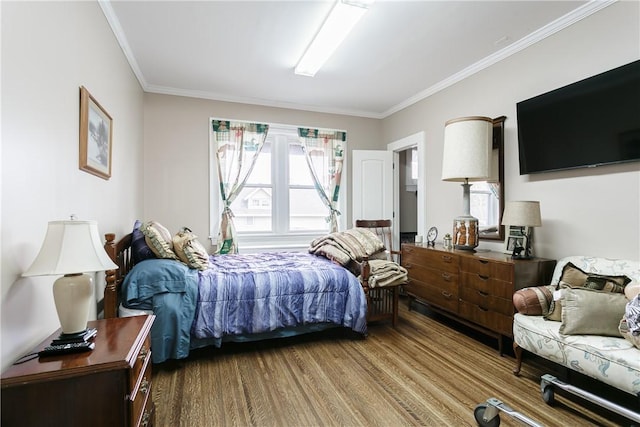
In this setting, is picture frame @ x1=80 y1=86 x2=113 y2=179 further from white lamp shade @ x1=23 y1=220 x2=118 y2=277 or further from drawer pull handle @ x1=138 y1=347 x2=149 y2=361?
drawer pull handle @ x1=138 y1=347 x2=149 y2=361

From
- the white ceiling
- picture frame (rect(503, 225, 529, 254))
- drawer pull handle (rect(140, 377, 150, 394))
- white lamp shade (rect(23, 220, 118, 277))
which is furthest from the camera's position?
picture frame (rect(503, 225, 529, 254))

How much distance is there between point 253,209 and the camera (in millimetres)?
4570

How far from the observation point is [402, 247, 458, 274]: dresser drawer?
3033 millimetres

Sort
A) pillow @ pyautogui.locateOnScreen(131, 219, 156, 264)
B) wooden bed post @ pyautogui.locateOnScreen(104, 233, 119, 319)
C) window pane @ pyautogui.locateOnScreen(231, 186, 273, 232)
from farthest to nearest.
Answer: window pane @ pyautogui.locateOnScreen(231, 186, 273, 232) → pillow @ pyautogui.locateOnScreen(131, 219, 156, 264) → wooden bed post @ pyautogui.locateOnScreen(104, 233, 119, 319)

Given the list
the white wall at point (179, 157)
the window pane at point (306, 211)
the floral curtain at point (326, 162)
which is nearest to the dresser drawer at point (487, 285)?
the floral curtain at point (326, 162)

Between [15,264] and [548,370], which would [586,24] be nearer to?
[548,370]

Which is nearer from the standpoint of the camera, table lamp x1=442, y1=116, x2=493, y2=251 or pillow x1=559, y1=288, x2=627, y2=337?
pillow x1=559, y1=288, x2=627, y2=337

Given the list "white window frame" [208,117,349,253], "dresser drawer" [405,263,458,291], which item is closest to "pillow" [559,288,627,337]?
"dresser drawer" [405,263,458,291]

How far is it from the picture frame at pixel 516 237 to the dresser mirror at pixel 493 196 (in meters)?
0.21

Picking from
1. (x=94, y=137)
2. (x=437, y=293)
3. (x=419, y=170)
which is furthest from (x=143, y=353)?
(x=419, y=170)

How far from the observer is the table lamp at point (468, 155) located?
9.60 ft

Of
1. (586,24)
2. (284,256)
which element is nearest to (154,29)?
(284,256)

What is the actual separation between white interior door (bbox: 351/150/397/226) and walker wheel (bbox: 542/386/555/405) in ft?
9.86

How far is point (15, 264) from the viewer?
50.8 inches
